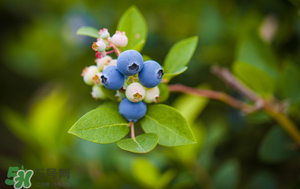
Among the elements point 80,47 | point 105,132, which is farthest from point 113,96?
point 80,47

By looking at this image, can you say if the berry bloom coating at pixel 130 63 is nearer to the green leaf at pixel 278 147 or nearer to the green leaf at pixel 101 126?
the green leaf at pixel 101 126

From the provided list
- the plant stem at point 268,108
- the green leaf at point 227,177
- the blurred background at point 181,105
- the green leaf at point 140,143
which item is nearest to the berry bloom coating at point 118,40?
the green leaf at point 140,143

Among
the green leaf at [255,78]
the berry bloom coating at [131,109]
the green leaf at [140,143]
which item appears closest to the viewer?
the green leaf at [140,143]

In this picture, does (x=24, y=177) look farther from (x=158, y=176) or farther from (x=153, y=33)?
(x=153, y=33)

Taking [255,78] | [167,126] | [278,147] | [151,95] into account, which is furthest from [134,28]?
[278,147]

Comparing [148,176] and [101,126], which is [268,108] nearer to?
[148,176]

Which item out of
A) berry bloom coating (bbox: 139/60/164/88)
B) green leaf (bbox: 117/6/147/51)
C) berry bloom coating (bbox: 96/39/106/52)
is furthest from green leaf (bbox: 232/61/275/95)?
berry bloom coating (bbox: 96/39/106/52)
